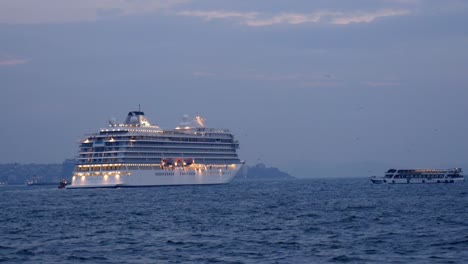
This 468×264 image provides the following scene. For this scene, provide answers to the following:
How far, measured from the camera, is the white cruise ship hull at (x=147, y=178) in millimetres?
136250

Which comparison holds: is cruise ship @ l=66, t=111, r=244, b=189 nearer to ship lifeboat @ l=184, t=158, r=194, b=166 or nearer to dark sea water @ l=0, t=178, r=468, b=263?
ship lifeboat @ l=184, t=158, r=194, b=166

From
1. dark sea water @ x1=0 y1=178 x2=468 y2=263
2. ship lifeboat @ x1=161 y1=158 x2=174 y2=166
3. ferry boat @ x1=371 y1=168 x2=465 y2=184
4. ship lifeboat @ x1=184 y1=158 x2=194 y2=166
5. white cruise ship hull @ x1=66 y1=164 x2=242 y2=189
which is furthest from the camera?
ferry boat @ x1=371 y1=168 x2=465 y2=184

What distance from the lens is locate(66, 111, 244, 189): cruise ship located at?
138875mm

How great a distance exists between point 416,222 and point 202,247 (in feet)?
61.5

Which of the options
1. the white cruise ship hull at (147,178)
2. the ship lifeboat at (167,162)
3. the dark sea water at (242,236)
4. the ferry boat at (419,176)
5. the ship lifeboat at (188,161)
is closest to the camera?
the dark sea water at (242,236)

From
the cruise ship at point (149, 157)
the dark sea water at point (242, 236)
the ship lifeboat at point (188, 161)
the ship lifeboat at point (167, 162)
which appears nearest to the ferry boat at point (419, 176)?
the cruise ship at point (149, 157)

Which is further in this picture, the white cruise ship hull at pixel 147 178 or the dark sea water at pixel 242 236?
the white cruise ship hull at pixel 147 178

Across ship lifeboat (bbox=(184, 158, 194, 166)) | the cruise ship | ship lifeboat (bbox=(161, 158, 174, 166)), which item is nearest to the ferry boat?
the cruise ship

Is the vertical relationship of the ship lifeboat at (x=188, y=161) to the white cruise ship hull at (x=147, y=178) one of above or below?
above

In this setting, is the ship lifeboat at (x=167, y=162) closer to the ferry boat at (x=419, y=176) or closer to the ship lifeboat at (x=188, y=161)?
the ship lifeboat at (x=188, y=161)

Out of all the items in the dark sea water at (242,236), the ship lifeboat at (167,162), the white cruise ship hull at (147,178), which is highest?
the ship lifeboat at (167,162)

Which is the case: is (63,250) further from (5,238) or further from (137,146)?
(137,146)

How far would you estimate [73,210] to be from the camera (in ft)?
249

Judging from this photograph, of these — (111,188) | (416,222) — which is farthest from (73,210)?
(111,188)
